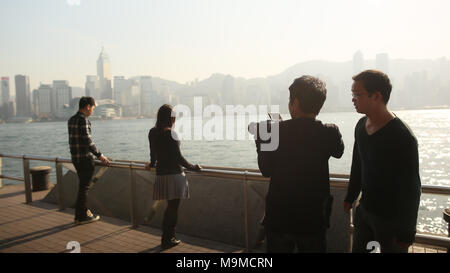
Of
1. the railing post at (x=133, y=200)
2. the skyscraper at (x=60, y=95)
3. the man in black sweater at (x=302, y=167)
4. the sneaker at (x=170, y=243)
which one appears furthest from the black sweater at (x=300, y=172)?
the skyscraper at (x=60, y=95)

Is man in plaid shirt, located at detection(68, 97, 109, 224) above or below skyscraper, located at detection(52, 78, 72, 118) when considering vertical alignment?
below

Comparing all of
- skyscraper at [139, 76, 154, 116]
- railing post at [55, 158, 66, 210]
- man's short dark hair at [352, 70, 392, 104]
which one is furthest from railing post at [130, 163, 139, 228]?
skyscraper at [139, 76, 154, 116]

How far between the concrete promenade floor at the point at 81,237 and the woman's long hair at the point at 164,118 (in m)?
1.54

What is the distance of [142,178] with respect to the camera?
18.6 feet

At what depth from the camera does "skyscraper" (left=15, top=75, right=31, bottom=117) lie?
14269 centimetres

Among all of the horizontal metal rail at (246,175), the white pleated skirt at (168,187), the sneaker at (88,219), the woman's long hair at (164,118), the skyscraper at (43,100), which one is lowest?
the sneaker at (88,219)

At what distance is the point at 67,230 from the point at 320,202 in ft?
14.3

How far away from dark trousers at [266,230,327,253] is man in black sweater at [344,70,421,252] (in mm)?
363

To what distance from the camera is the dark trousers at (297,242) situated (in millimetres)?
2219

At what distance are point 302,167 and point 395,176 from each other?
555 millimetres

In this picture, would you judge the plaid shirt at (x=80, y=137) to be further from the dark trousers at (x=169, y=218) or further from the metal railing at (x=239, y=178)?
the dark trousers at (x=169, y=218)

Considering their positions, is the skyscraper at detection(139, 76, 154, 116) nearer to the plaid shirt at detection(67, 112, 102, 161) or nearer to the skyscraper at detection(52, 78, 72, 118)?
the skyscraper at detection(52, 78, 72, 118)
